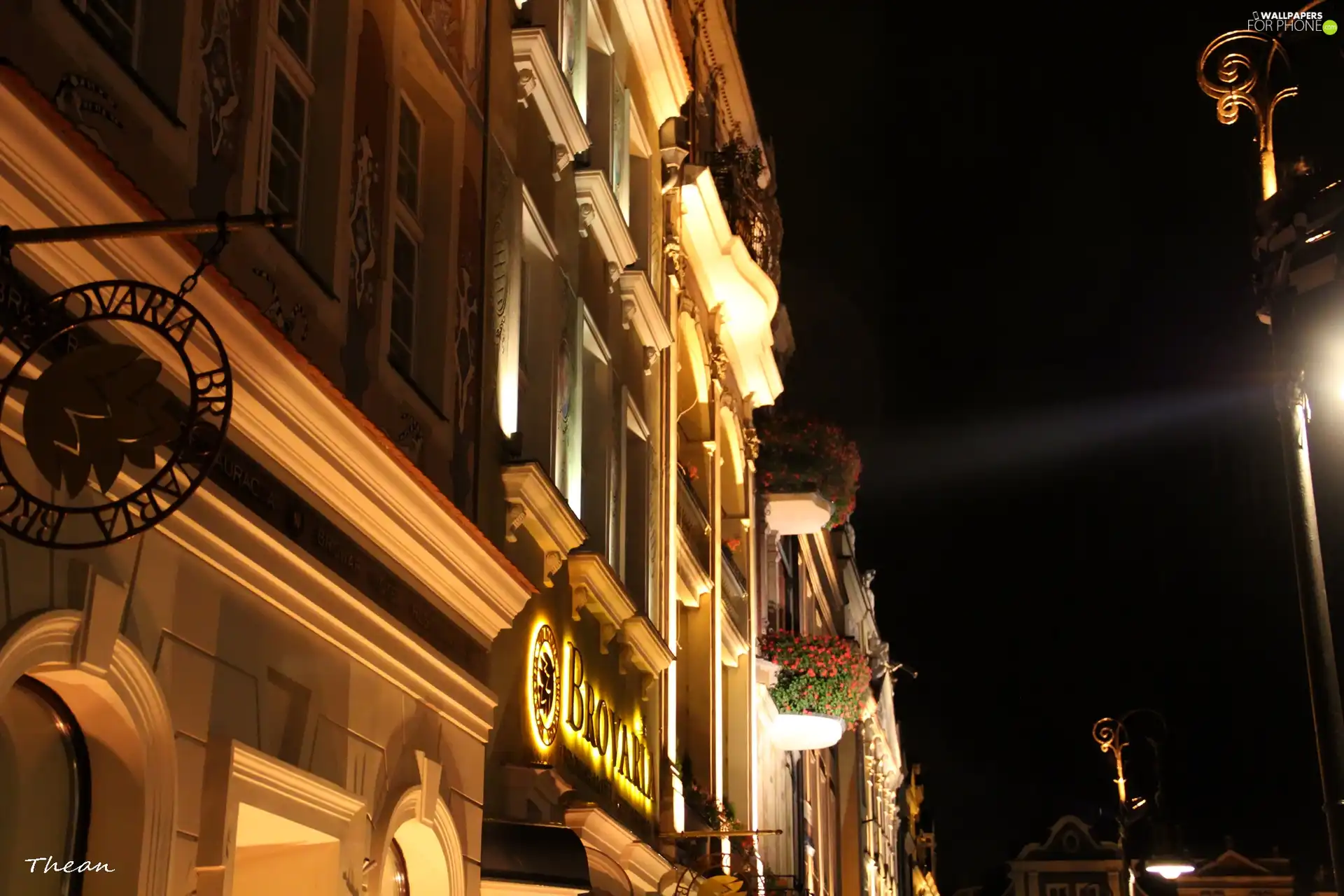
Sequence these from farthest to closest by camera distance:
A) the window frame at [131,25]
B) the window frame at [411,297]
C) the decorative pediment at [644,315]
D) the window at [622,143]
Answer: the window at [622,143] → the decorative pediment at [644,315] → the window frame at [411,297] → the window frame at [131,25]

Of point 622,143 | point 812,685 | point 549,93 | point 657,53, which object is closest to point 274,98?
point 549,93

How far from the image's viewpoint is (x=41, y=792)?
6.40 meters

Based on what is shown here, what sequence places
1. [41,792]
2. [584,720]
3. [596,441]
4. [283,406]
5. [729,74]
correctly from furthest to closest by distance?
[729,74], [596,441], [584,720], [283,406], [41,792]

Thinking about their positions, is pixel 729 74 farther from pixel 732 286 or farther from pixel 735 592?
pixel 735 592

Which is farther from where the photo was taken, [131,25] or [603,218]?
[603,218]

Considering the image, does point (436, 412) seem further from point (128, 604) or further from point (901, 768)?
point (901, 768)

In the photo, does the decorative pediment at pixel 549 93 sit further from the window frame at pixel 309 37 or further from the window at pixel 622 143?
the window frame at pixel 309 37

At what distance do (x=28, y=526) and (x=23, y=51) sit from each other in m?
1.89

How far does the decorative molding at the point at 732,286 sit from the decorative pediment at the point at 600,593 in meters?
6.60

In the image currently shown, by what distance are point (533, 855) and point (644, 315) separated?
681cm

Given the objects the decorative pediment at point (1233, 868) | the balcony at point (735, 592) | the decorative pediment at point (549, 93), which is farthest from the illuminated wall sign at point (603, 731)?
the decorative pediment at point (1233, 868)

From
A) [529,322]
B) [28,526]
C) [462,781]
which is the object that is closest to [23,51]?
[28,526]

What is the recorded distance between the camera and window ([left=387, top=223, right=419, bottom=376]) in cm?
1051

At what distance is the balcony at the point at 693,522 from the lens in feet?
64.1
